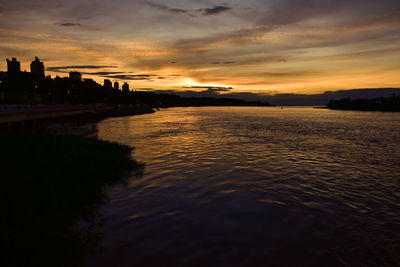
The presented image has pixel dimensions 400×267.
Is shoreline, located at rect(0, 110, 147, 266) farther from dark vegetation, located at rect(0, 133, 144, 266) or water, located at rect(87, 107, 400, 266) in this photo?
water, located at rect(87, 107, 400, 266)

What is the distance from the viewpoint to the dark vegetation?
7.50m

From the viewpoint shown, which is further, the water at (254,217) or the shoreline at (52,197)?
the water at (254,217)

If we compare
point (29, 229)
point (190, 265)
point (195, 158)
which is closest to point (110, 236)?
point (29, 229)

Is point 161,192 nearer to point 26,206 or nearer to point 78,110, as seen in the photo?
point 26,206

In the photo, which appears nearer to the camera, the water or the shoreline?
the shoreline

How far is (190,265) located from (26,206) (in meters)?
7.30

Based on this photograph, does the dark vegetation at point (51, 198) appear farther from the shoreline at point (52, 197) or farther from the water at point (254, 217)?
the water at point (254, 217)

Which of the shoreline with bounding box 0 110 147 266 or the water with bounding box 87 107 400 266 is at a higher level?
the shoreline with bounding box 0 110 147 266

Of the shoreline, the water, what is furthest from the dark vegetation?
the water

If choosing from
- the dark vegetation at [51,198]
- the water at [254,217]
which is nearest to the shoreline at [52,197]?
the dark vegetation at [51,198]

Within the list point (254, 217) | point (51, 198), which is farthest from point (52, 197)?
point (254, 217)

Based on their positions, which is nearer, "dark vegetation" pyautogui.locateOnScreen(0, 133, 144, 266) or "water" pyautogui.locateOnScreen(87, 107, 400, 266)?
"dark vegetation" pyautogui.locateOnScreen(0, 133, 144, 266)

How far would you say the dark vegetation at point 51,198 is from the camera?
24.6 feet

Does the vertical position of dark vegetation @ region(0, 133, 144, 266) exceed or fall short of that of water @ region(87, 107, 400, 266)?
it exceeds it
